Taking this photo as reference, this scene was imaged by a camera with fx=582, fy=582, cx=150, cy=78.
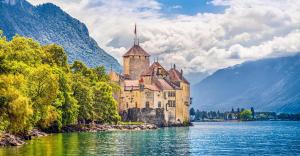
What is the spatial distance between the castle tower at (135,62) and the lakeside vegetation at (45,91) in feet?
102

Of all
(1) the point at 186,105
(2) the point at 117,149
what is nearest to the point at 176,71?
(1) the point at 186,105

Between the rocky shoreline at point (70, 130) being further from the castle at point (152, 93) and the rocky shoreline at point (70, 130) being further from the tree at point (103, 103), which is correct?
the castle at point (152, 93)

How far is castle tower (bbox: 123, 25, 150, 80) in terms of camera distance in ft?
504

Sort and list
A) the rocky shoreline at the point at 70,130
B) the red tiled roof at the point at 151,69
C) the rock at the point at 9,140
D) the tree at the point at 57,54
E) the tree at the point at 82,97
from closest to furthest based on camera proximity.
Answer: the rock at the point at 9,140, the rocky shoreline at the point at 70,130, the tree at the point at 57,54, the tree at the point at 82,97, the red tiled roof at the point at 151,69

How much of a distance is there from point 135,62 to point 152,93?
2210cm

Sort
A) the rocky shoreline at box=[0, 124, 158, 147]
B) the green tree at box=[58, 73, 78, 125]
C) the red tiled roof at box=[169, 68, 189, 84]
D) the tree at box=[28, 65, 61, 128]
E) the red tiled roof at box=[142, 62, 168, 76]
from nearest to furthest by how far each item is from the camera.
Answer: the rocky shoreline at box=[0, 124, 158, 147], the tree at box=[28, 65, 61, 128], the green tree at box=[58, 73, 78, 125], the red tiled roof at box=[142, 62, 168, 76], the red tiled roof at box=[169, 68, 189, 84]

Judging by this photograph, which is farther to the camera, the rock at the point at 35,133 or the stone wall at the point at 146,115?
the stone wall at the point at 146,115

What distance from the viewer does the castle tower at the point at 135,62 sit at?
504 ft

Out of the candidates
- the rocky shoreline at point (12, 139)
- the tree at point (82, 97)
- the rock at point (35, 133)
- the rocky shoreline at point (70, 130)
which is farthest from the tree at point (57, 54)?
the rocky shoreline at point (12, 139)

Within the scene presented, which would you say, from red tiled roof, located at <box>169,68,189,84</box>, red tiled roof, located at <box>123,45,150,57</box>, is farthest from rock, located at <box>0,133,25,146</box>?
red tiled roof, located at <box>123,45,150,57</box>

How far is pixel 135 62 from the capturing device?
154 m

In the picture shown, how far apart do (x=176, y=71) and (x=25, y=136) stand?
8885cm

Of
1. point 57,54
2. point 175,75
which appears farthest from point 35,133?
point 175,75

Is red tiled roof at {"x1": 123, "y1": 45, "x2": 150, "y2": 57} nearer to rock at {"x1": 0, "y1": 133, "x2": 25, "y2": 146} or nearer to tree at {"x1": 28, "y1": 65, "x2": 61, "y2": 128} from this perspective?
tree at {"x1": 28, "y1": 65, "x2": 61, "y2": 128}
